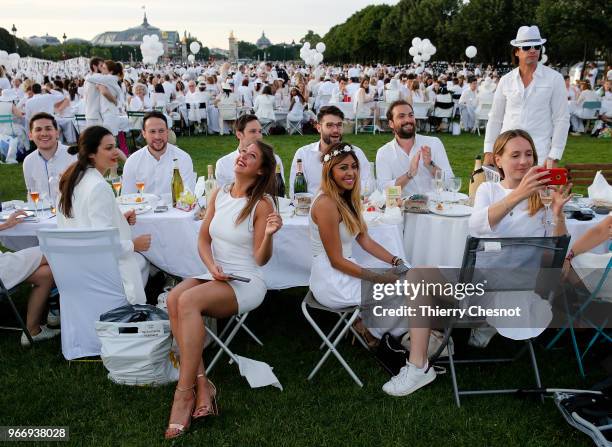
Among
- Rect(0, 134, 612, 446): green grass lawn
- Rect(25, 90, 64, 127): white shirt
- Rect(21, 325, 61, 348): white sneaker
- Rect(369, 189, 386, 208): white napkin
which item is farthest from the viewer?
Rect(25, 90, 64, 127): white shirt

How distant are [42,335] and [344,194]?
2379 mm

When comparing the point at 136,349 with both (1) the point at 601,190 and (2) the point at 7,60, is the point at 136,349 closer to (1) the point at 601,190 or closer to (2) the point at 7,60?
(1) the point at 601,190

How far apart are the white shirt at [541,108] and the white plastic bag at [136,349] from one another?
3655 mm

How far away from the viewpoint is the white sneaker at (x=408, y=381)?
3.17 m

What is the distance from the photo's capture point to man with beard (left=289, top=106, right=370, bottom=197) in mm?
4742

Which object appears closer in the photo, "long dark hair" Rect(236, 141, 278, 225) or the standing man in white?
"long dark hair" Rect(236, 141, 278, 225)

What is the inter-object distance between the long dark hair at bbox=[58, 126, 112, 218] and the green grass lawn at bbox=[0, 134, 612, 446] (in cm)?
105

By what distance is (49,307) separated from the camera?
13.6 feet

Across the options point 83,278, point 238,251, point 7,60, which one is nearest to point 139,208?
point 83,278

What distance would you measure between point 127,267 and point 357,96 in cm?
1072

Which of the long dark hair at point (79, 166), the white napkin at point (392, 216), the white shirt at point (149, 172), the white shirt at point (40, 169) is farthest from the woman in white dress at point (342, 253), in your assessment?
the white shirt at point (40, 169)

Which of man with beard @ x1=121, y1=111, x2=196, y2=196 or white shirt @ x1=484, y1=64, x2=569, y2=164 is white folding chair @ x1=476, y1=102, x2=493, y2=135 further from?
man with beard @ x1=121, y1=111, x2=196, y2=196

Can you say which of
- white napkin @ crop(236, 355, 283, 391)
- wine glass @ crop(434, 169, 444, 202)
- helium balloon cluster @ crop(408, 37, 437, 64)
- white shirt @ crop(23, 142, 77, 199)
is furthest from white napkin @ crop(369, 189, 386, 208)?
helium balloon cluster @ crop(408, 37, 437, 64)

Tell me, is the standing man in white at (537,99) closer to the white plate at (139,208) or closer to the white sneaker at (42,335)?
the white plate at (139,208)
